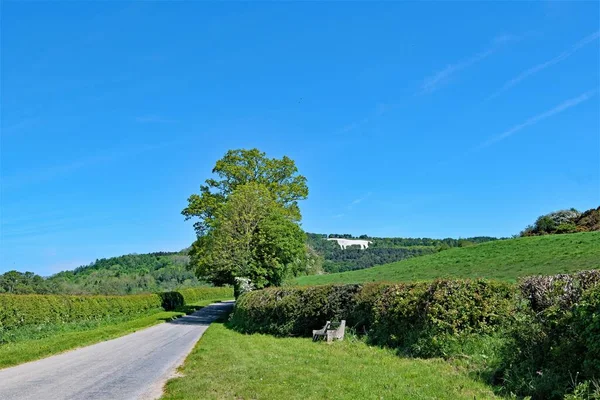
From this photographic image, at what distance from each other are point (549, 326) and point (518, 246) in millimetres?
44285

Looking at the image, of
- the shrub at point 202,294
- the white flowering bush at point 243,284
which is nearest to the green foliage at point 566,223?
the white flowering bush at point 243,284

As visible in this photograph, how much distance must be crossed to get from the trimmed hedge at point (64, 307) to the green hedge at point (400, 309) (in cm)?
1523

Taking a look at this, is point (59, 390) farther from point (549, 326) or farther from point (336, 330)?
point (549, 326)

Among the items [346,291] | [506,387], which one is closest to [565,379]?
[506,387]

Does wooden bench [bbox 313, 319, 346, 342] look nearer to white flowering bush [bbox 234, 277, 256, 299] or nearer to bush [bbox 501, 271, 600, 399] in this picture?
bush [bbox 501, 271, 600, 399]

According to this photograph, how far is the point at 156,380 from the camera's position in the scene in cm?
1168

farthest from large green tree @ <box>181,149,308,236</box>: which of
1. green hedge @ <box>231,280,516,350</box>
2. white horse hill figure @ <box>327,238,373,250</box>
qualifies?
white horse hill figure @ <box>327,238,373,250</box>

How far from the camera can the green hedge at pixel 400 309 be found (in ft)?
→ 36.8

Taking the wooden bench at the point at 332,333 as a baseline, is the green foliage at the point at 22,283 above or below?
above

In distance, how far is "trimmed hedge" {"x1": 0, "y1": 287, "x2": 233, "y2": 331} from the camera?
1024 inches

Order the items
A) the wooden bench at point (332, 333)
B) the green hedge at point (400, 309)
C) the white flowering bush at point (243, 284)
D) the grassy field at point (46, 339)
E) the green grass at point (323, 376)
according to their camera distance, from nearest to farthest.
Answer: the green grass at point (323, 376), the green hedge at point (400, 309), the wooden bench at point (332, 333), the grassy field at point (46, 339), the white flowering bush at point (243, 284)

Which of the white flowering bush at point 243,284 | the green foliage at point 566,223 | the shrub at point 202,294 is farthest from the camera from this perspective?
the shrub at point 202,294

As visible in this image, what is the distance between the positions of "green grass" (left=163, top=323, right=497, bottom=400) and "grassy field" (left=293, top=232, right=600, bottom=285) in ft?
72.1

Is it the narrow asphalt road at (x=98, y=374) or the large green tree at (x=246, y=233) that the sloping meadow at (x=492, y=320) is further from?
the large green tree at (x=246, y=233)
